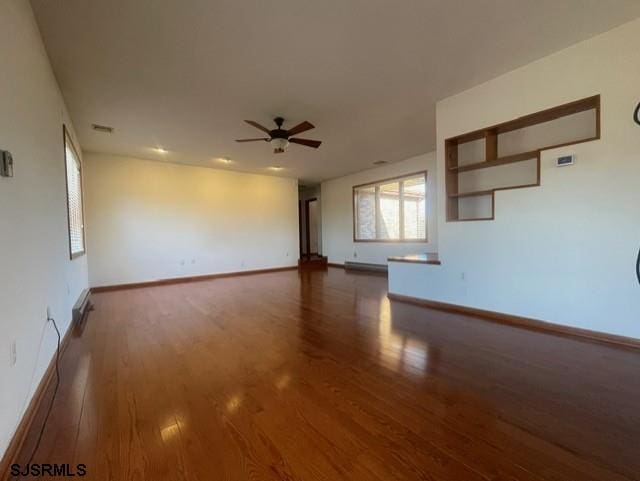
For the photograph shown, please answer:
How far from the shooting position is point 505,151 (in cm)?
340

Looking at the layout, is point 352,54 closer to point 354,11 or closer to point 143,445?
point 354,11

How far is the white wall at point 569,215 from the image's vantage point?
8.02ft

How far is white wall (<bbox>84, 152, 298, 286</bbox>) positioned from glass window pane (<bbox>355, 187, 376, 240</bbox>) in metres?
2.00

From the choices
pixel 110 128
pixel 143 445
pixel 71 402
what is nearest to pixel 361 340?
pixel 143 445

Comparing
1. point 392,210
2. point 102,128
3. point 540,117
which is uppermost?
point 102,128

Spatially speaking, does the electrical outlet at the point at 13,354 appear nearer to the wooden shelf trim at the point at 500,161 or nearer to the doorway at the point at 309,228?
the wooden shelf trim at the point at 500,161

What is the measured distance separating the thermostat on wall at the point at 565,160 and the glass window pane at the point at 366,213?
490cm

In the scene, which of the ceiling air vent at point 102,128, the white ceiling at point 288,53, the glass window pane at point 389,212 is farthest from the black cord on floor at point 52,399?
the glass window pane at point 389,212

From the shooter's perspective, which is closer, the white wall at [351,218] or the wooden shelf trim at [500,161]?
the wooden shelf trim at [500,161]

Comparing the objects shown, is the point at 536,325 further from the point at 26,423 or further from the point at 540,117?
the point at 26,423

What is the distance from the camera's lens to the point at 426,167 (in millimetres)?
6270

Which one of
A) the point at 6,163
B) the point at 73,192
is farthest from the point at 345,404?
the point at 73,192

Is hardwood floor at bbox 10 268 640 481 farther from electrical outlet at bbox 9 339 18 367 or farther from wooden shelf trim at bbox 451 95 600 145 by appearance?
wooden shelf trim at bbox 451 95 600 145

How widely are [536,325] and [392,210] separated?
15.0 feet
